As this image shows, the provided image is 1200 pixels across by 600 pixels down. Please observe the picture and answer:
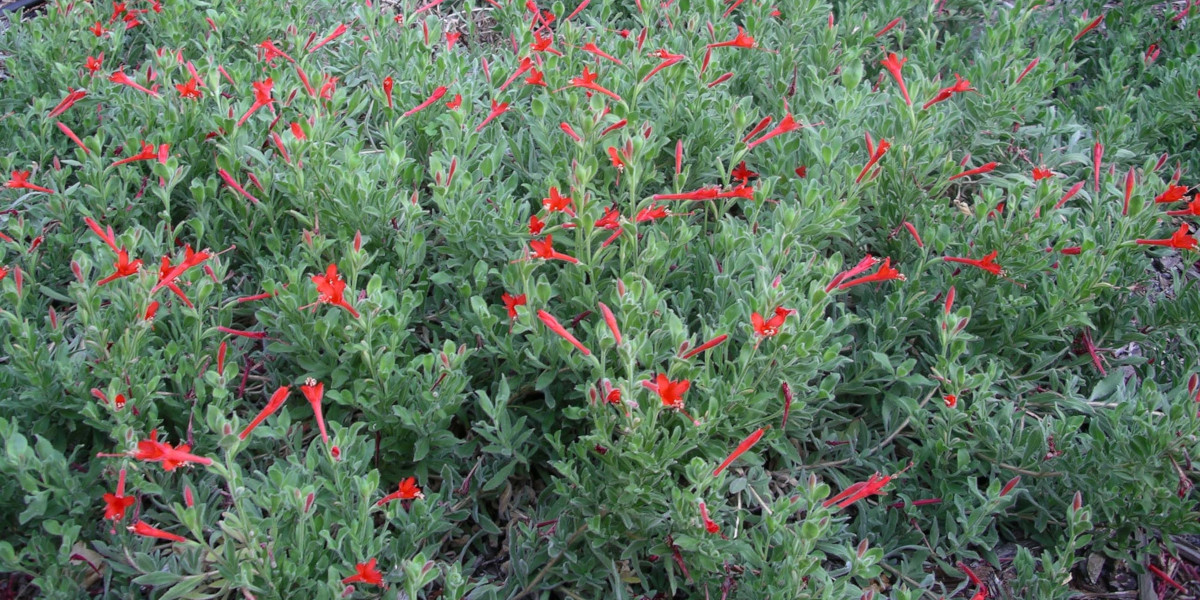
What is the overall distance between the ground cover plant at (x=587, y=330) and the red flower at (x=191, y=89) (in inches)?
1.3

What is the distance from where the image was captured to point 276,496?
6.72ft

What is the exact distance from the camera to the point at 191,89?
2.99 metres

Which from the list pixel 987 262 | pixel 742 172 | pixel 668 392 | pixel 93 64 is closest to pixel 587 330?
pixel 668 392

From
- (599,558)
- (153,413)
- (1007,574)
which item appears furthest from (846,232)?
(153,413)

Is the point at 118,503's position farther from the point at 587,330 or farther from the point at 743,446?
the point at 743,446

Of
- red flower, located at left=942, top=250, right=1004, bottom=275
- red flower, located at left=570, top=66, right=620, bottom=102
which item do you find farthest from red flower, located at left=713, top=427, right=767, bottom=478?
red flower, located at left=570, top=66, right=620, bottom=102

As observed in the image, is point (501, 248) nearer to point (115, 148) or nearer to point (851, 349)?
point (851, 349)

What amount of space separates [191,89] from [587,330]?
1579mm

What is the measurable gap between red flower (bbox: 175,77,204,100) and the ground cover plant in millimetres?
33

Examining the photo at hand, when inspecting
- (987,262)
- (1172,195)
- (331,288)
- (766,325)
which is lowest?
(987,262)

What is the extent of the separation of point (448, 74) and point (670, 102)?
0.83 metres

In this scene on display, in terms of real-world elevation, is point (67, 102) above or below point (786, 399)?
above

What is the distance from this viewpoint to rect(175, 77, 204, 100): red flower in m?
2.96

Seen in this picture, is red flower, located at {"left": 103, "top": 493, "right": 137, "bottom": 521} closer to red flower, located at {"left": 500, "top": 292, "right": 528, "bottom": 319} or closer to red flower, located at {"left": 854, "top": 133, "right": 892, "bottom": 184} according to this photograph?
red flower, located at {"left": 500, "top": 292, "right": 528, "bottom": 319}
